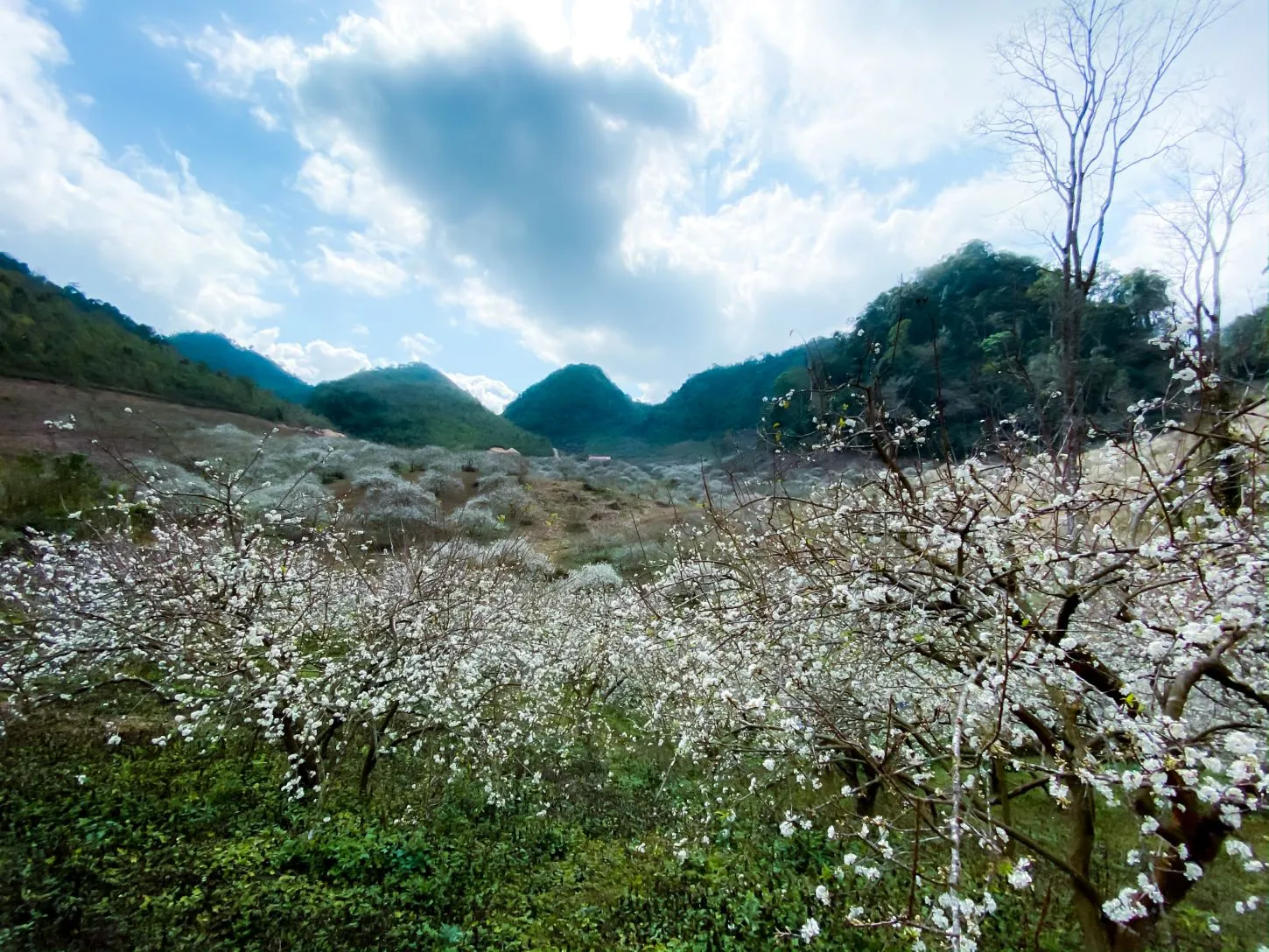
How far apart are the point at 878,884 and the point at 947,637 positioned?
8.84 ft

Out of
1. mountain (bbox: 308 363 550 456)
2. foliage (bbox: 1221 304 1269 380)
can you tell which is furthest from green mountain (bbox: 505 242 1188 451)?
mountain (bbox: 308 363 550 456)

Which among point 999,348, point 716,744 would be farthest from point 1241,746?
point 999,348

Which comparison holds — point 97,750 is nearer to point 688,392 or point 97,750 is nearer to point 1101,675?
point 1101,675

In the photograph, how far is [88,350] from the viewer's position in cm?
2503

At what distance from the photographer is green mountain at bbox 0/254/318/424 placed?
22.0m

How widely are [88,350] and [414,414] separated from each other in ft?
88.6

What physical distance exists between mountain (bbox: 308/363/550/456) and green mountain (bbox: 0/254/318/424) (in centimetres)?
1329

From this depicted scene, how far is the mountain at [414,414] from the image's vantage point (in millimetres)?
48188

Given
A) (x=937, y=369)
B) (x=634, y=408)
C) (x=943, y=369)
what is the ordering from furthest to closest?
(x=634, y=408) → (x=943, y=369) → (x=937, y=369)

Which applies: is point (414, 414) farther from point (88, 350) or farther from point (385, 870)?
point (385, 870)

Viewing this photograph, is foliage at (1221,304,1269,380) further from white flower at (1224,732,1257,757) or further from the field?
white flower at (1224,732,1257,757)

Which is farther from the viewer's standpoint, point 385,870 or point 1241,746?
point 385,870

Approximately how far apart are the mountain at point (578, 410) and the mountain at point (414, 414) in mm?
8659

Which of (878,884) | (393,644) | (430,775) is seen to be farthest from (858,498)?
(430,775)
